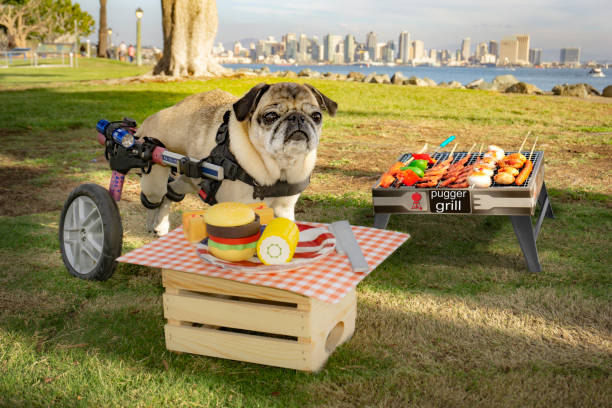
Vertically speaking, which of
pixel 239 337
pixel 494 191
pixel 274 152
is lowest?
pixel 239 337

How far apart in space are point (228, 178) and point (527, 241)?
276 cm

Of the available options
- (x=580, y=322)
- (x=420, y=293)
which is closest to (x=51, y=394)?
(x=420, y=293)

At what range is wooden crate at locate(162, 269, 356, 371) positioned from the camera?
3.13 metres

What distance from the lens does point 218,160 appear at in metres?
4.21

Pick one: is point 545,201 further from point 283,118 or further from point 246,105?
point 246,105

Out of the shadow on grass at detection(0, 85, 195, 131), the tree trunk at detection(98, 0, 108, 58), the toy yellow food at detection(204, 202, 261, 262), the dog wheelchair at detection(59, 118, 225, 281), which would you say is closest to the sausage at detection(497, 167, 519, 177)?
the dog wheelchair at detection(59, 118, 225, 281)

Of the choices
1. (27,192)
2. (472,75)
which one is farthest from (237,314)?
(472,75)

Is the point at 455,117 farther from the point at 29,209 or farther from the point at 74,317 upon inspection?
the point at 74,317

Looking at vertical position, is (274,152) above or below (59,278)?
above

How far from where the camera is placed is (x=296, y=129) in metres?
3.99

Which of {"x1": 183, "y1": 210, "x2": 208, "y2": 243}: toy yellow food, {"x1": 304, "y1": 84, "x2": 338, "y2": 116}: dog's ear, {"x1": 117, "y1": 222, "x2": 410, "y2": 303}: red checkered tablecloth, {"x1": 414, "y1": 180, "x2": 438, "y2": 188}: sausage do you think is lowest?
{"x1": 117, "y1": 222, "x2": 410, "y2": 303}: red checkered tablecloth

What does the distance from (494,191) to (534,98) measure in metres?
17.6

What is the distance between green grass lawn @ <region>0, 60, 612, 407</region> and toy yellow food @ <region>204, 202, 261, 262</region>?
2.55 ft

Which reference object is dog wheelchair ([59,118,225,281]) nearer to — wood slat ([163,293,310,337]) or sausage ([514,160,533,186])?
wood slat ([163,293,310,337])
